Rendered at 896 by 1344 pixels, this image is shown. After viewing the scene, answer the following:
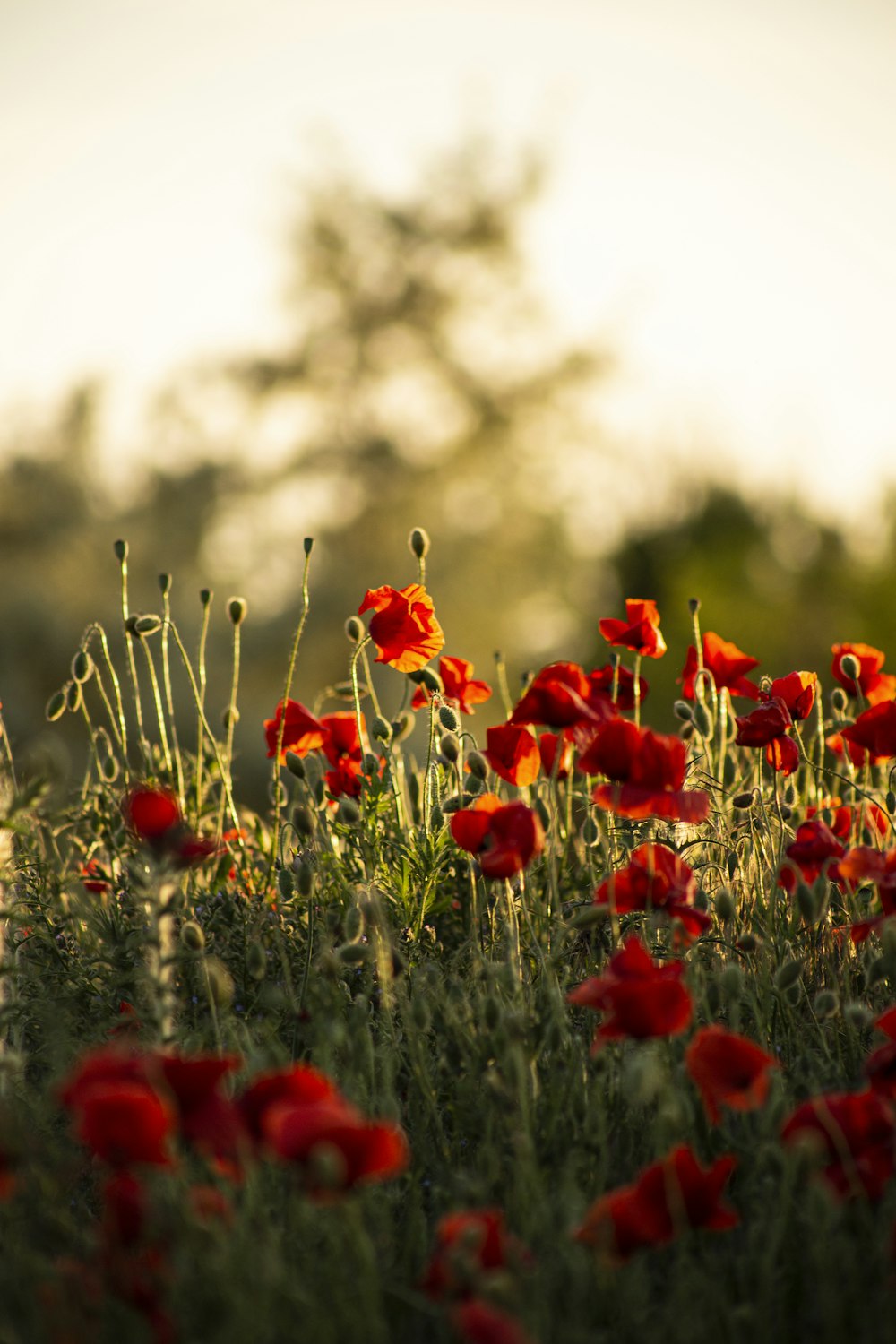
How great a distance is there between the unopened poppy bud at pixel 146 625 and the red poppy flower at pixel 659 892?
44.6 inches

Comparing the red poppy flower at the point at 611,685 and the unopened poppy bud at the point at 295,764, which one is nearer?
the unopened poppy bud at the point at 295,764

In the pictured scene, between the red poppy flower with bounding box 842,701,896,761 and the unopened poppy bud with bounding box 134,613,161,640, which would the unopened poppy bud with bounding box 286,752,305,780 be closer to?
the unopened poppy bud with bounding box 134,613,161,640

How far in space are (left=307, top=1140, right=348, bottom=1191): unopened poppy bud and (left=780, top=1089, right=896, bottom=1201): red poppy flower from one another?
0.57 metres

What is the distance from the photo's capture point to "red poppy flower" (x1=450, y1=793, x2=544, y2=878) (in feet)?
5.98

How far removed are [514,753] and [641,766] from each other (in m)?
0.45

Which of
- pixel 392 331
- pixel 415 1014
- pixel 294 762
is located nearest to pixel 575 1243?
pixel 415 1014

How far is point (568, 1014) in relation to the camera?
7.48ft

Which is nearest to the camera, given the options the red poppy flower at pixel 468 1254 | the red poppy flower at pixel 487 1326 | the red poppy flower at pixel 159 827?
the red poppy flower at pixel 487 1326

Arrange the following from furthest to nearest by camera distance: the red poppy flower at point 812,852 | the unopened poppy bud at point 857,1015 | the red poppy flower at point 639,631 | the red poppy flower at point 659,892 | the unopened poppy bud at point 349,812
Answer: the red poppy flower at point 639,631, the unopened poppy bud at point 349,812, the red poppy flower at point 812,852, the red poppy flower at point 659,892, the unopened poppy bud at point 857,1015

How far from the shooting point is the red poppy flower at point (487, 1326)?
1126 mm

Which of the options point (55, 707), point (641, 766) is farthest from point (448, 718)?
point (55, 707)

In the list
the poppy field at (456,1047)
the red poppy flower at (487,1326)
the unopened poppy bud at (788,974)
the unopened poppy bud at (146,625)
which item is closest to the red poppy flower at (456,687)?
the poppy field at (456,1047)

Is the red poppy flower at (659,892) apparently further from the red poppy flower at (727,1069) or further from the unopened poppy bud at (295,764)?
the unopened poppy bud at (295,764)

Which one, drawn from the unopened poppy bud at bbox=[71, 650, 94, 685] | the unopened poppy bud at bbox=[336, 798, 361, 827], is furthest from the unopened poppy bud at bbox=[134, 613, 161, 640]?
the unopened poppy bud at bbox=[336, 798, 361, 827]
